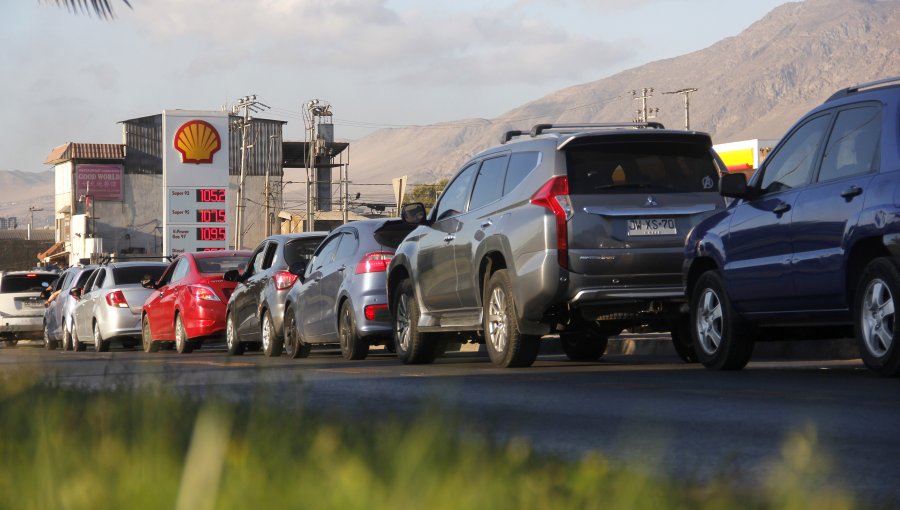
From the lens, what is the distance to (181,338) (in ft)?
73.7

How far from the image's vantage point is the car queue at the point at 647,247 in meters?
9.76

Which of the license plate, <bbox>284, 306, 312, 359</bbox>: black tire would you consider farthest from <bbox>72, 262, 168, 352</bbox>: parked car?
the license plate

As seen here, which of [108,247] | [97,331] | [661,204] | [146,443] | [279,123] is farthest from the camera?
[279,123]

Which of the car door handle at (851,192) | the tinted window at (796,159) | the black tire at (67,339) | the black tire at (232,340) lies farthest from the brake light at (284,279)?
the black tire at (67,339)

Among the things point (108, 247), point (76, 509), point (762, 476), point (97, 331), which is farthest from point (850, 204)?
point (108, 247)

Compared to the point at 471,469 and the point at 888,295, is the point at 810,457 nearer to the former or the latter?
the point at 471,469

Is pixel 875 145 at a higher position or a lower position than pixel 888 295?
higher

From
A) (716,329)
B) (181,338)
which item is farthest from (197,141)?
(716,329)

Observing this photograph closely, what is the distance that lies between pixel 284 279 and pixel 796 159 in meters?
9.74

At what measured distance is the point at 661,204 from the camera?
12.0m

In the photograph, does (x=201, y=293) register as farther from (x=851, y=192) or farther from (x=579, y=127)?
(x=851, y=192)

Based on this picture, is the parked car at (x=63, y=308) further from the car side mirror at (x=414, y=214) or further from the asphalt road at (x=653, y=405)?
the asphalt road at (x=653, y=405)

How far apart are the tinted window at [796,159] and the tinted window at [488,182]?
8.57 feet

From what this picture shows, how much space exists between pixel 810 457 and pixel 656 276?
27.5ft
